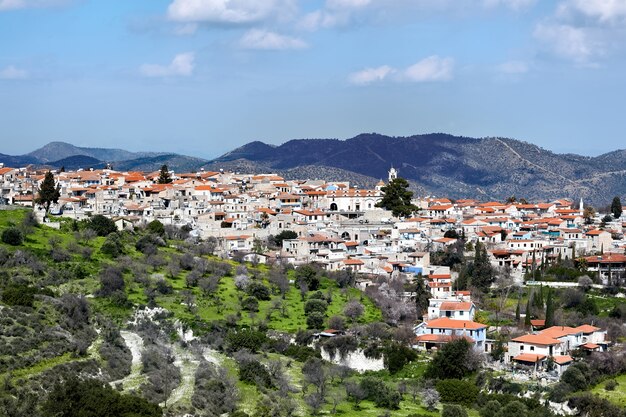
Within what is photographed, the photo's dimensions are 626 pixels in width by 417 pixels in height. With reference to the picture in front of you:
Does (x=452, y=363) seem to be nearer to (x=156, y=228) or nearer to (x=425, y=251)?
(x=425, y=251)

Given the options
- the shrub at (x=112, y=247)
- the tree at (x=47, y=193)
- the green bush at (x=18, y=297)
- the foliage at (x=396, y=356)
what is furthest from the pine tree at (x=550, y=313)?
the tree at (x=47, y=193)

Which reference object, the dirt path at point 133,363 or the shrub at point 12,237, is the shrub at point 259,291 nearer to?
the dirt path at point 133,363

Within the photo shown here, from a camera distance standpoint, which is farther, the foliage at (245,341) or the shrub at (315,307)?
the shrub at (315,307)

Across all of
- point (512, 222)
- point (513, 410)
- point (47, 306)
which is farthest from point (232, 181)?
point (513, 410)

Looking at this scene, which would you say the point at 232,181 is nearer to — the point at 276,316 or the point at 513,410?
the point at 276,316

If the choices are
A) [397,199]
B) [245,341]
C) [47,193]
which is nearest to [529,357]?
[245,341]

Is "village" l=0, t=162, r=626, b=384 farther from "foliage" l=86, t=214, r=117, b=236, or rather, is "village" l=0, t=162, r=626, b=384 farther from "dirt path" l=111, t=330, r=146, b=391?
"dirt path" l=111, t=330, r=146, b=391
